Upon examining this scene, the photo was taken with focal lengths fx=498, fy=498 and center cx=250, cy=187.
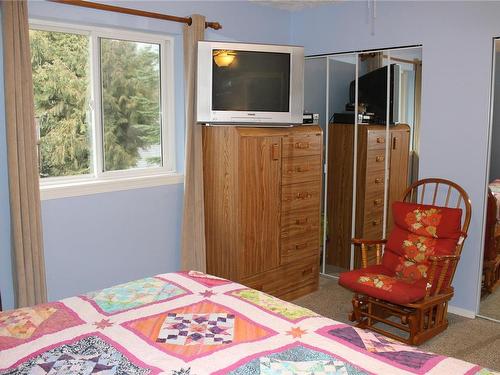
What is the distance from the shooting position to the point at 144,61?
3863mm

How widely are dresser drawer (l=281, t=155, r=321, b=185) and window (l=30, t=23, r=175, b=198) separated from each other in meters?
0.93

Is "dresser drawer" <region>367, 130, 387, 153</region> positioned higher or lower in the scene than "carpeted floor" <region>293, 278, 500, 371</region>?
higher

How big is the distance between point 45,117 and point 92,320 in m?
1.81

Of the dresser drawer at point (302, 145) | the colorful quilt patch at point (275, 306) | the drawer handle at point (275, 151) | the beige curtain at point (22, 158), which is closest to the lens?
the colorful quilt patch at point (275, 306)

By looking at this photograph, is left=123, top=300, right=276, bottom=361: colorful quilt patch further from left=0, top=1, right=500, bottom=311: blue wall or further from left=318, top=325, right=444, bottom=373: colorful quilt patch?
left=0, top=1, right=500, bottom=311: blue wall

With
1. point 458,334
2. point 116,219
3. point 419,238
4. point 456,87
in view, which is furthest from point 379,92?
point 116,219

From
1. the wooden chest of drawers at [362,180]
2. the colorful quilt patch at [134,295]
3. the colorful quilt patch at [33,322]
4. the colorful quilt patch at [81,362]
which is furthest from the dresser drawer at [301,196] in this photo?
the colorful quilt patch at [81,362]

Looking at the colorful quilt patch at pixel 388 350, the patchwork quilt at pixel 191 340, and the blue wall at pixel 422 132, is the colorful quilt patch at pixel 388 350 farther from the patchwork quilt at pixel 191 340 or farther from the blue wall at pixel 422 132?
the blue wall at pixel 422 132

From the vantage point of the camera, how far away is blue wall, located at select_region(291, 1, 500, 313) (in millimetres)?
3600

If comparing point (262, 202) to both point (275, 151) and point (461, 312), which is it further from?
point (461, 312)

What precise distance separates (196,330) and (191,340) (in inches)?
3.2

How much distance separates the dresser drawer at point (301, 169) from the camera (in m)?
3.96

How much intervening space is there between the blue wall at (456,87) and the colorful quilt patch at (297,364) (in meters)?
2.48

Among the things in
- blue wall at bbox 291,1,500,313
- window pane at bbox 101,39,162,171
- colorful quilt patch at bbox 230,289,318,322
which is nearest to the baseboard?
blue wall at bbox 291,1,500,313
